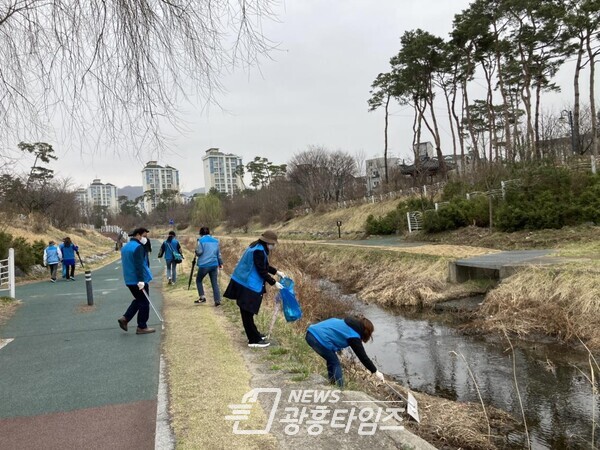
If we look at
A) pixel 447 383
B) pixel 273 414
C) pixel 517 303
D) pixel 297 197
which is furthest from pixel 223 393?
pixel 297 197

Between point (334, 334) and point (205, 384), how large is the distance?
148 cm

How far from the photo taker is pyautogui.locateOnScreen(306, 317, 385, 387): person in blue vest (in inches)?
188

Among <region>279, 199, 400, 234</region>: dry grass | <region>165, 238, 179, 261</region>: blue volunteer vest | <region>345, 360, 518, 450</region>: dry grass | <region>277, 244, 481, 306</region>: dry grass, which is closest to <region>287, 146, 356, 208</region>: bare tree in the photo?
<region>279, 199, 400, 234</region>: dry grass

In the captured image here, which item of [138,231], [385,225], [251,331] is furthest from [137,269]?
[385,225]

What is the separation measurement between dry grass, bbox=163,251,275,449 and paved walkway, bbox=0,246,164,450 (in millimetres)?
225

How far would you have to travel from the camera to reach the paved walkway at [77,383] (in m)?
3.75

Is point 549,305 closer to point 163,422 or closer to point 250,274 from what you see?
point 250,274

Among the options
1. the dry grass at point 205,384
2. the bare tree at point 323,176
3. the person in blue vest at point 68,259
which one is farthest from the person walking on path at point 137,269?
the bare tree at point 323,176

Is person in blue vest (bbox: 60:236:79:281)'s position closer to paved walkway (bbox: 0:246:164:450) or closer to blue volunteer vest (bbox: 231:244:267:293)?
paved walkway (bbox: 0:246:164:450)

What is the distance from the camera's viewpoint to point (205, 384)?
4750 millimetres

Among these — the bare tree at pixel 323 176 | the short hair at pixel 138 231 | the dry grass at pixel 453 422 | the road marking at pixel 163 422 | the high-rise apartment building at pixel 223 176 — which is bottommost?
the dry grass at pixel 453 422

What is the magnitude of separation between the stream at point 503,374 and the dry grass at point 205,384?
2900 mm

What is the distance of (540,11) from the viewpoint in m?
23.2

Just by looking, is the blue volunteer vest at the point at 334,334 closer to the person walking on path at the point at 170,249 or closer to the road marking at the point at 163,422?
the road marking at the point at 163,422
